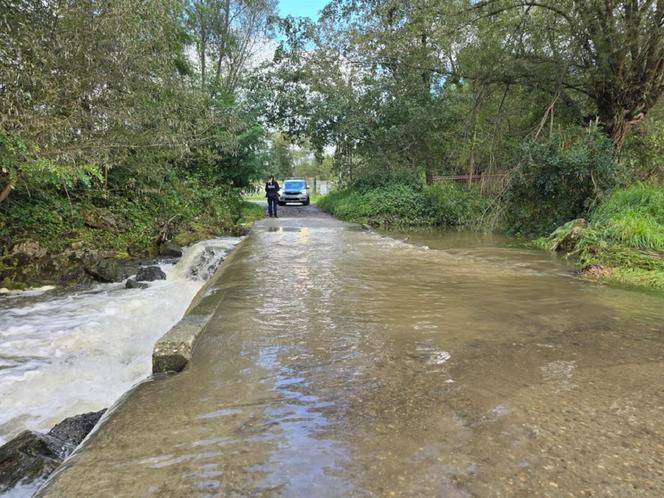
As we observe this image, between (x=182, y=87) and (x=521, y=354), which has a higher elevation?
(x=182, y=87)

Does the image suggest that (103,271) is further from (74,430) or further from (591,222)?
(591,222)

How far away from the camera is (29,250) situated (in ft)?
35.4

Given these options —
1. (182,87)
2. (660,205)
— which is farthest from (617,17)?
(182,87)

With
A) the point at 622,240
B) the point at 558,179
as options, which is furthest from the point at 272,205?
the point at 622,240

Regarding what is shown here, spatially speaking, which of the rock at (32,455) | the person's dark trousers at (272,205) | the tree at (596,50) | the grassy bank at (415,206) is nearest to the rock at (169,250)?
the person's dark trousers at (272,205)

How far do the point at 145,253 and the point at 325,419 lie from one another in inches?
459

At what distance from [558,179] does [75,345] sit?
12.1 m

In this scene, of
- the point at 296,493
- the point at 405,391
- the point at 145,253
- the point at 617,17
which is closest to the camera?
the point at 296,493

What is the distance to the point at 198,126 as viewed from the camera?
13938 millimetres

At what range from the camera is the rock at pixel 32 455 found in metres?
3.13

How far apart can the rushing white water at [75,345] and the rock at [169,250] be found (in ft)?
10.7

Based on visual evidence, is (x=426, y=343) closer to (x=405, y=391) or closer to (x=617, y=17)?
(x=405, y=391)

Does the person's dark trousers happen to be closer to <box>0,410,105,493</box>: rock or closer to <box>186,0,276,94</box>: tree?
<box>186,0,276,94</box>: tree

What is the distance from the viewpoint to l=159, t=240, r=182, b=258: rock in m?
13.5
